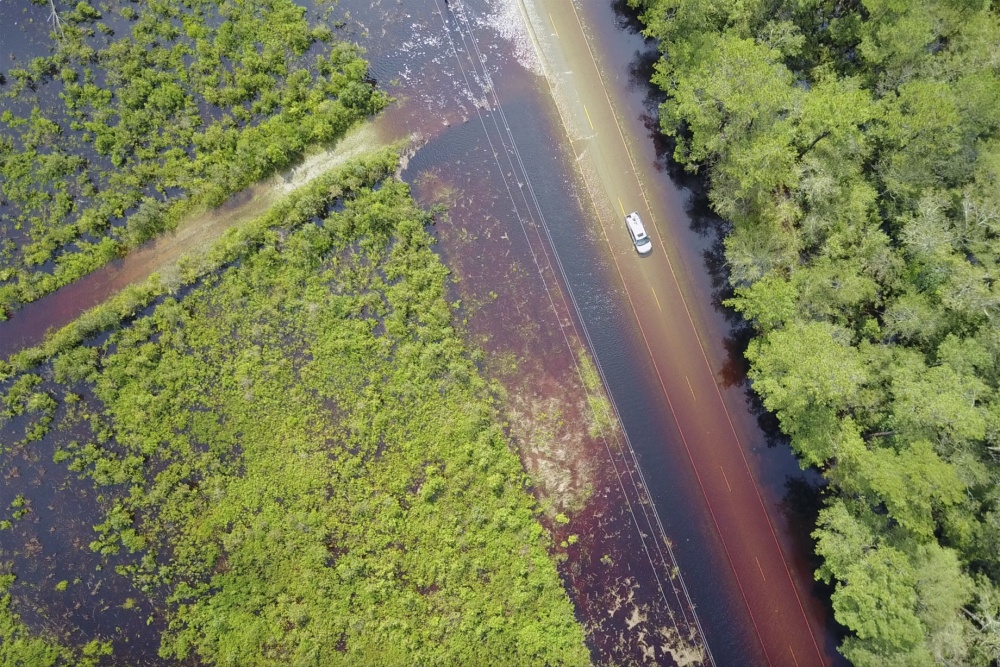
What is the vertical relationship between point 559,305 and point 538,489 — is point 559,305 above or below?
above

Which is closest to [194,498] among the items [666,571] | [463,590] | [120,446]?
[120,446]

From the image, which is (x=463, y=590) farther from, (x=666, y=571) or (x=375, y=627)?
(x=666, y=571)

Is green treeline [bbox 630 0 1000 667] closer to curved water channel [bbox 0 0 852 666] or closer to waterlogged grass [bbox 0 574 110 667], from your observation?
curved water channel [bbox 0 0 852 666]

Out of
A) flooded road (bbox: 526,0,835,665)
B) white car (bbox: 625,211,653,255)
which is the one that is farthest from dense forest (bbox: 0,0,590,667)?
white car (bbox: 625,211,653,255)

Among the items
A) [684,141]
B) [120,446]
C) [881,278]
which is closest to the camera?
[881,278]

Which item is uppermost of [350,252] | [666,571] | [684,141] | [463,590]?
[350,252]

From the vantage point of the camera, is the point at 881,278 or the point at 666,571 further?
the point at 666,571
